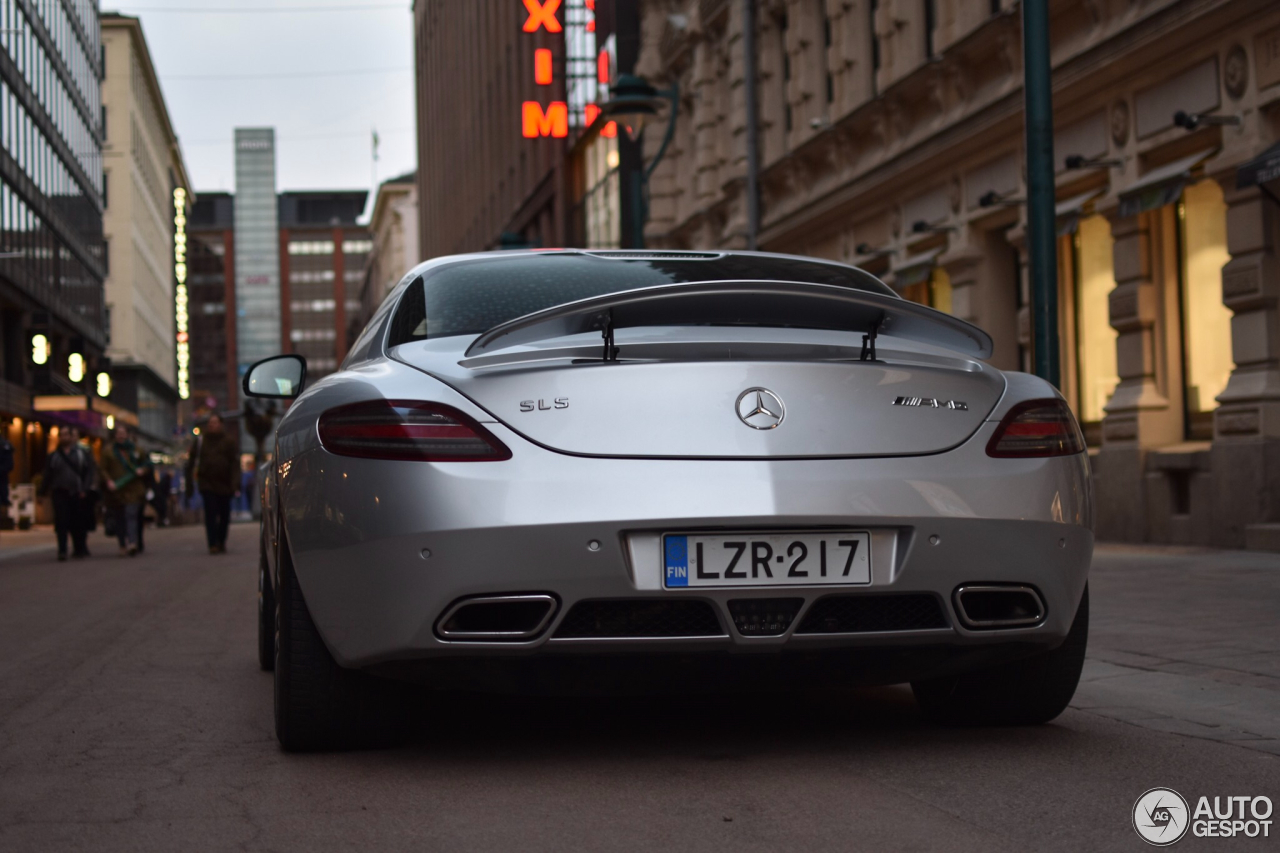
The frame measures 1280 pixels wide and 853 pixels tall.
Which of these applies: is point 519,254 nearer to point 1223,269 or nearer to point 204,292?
point 1223,269

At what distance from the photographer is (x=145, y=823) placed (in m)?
3.67

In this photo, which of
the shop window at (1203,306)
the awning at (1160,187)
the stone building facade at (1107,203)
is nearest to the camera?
the stone building facade at (1107,203)

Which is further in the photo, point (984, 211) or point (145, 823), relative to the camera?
point (984, 211)

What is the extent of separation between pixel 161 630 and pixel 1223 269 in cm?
912

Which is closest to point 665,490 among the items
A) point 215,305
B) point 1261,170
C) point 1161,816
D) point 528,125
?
point 1161,816

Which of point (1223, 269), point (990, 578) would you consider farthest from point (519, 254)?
point (1223, 269)

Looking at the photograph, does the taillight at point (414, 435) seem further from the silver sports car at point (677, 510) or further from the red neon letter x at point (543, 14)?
the red neon letter x at point (543, 14)

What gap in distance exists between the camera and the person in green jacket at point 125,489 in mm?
19844

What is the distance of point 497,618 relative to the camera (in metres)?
3.92

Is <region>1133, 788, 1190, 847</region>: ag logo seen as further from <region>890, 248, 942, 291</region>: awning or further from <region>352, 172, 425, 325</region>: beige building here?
<region>352, 172, 425, 325</region>: beige building

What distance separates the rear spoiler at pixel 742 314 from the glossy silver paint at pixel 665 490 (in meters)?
0.05

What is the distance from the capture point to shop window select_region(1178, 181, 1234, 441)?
14203 millimetres

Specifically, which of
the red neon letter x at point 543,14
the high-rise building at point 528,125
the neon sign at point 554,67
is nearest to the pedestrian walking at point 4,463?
the high-rise building at point 528,125

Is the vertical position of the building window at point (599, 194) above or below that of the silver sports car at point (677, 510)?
above
